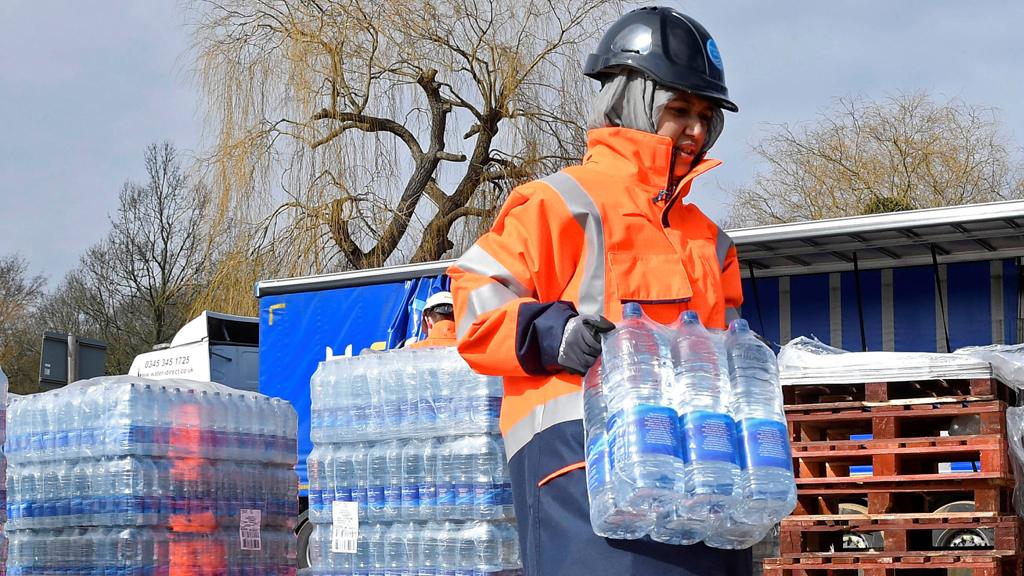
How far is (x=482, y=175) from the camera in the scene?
21.4 metres

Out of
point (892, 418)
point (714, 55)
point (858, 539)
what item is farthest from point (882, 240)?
point (714, 55)

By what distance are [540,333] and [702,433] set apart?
0.47m

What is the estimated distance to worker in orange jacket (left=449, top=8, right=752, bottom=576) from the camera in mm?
3354

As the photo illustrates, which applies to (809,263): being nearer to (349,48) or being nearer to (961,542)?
(961,542)

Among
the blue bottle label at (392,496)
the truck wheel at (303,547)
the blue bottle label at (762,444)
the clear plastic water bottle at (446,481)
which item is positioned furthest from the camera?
the truck wheel at (303,547)

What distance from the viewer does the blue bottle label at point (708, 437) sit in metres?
3.19

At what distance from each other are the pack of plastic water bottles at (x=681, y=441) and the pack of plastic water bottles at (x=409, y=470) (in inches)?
154

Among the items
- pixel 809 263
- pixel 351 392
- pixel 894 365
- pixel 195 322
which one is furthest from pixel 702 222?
pixel 195 322

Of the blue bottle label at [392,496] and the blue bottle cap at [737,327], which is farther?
the blue bottle label at [392,496]

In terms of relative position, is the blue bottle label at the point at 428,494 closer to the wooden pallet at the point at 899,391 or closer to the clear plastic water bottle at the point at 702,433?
the wooden pallet at the point at 899,391

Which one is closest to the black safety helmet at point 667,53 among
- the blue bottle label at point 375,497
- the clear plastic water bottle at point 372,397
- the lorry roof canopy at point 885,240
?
the clear plastic water bottle at point 372,397

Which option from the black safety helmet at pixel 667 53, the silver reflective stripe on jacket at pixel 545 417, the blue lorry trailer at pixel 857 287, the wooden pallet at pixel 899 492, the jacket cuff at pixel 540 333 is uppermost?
the blue lorry trailer at pixel 857 287

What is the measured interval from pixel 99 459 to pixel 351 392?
5.20ft

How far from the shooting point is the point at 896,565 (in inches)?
271
